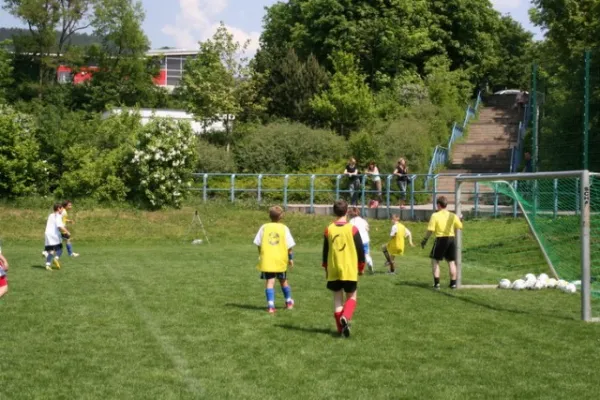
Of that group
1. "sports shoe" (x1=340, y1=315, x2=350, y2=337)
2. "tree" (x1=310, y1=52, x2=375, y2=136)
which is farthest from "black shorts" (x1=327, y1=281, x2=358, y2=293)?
"tree" (x1=310, y1=52, x2=375, y2=136)

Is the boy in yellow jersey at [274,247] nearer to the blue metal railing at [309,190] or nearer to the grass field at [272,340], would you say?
the grass field at [272,340]

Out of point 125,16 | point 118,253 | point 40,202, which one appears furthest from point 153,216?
point 125,16

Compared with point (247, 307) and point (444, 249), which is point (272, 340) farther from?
point (444, 249)

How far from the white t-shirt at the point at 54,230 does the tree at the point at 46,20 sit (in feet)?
117

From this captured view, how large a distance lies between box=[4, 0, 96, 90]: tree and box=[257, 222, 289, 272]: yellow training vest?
44.4 meters

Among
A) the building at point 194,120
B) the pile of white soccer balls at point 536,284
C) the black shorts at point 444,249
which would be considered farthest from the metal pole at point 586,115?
the building at point 194,120

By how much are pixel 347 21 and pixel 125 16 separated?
15445mm

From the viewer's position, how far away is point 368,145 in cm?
3631

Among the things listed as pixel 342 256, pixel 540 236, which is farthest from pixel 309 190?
pixel 342 256

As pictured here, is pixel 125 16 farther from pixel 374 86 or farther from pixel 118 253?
pixel 118 253

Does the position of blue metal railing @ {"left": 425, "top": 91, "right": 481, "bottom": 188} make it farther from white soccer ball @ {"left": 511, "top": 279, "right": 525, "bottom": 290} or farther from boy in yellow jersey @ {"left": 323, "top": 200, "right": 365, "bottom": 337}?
boy in yellow jersey @ {"left": 323, "top": 200, "right": 365, "bottom": 337}

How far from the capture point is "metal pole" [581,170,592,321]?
11.9 meters

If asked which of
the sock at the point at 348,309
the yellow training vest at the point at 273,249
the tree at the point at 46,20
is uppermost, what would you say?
the tree at the point at 46,20

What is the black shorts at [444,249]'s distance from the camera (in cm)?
1555
